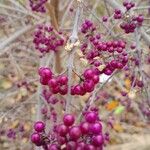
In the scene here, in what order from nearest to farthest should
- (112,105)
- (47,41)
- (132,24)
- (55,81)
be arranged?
1. (55,81)
2. (132,24)
3. (47,41)
4. (112,105)

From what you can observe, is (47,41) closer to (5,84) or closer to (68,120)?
(68,120)

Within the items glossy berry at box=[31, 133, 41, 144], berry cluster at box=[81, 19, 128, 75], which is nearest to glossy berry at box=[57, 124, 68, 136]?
glossy berry at box=[31, 133, 41, 144]

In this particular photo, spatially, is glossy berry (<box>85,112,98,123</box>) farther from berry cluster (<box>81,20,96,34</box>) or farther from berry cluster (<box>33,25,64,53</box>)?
berry cluster (<box>33,25,64,53</box>)

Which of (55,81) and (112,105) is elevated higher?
(112,105)

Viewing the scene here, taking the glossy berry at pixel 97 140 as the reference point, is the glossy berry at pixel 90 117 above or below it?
above

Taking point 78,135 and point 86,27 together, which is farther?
point 86,27

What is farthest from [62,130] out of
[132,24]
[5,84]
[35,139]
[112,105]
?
[5,84]

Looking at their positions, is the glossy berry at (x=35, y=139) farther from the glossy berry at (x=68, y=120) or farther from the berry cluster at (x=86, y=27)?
the berry cluster at (x=86, y=27)

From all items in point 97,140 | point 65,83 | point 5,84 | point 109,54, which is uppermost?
point 5,84

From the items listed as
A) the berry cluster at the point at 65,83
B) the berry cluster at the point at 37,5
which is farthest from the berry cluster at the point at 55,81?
the berry cluster at the point at 37,5

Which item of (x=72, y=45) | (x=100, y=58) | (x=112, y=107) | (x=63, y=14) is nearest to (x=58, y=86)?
(x=72, y=45)

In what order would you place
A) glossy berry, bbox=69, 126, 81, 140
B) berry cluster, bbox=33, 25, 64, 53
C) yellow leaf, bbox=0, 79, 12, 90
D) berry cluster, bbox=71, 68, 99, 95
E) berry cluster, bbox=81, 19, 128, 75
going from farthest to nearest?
1. yellow leaf, bbox=0, 79, 12, 90
2. berry cluster, bbox=33, 25, 64, 53
3. berry cluster, bbox=81, 19, 128, 75
4. berry cluster, bbox=71, 68, 99, 95
5. glossy berry, bbox=69, 126, 81, 140
